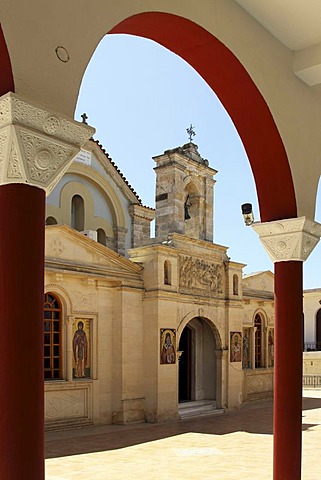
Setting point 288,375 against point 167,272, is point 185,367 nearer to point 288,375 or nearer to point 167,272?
point 167,272

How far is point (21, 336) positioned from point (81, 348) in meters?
12.1

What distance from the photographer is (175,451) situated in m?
11.7

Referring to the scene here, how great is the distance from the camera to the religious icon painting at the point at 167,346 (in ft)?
52.6

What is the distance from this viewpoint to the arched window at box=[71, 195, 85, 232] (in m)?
19.7

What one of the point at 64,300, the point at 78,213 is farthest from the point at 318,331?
the point at 64,300

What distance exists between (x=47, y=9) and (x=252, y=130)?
2685mm

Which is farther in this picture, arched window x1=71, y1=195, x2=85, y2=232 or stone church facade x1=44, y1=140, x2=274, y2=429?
arched window x1=71, y1=195, x2=85, y2=232

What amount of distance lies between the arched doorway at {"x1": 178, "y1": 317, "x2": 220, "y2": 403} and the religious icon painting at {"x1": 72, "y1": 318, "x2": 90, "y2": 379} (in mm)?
4773

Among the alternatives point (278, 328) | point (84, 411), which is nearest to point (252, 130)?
point (278, 328)

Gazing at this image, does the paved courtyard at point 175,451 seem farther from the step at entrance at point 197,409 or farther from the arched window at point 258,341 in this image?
the arched window at point 258,341

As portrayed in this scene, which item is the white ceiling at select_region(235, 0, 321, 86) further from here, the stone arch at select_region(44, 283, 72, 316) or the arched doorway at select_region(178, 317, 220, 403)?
the arched doorway at select_region(178, 317, 220, 403)

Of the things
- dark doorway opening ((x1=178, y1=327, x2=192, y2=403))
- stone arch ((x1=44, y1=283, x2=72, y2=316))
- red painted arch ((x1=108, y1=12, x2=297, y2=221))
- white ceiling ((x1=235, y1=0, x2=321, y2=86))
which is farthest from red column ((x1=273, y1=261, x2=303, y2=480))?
dark doorway opening ((x1=178, y1=327, x2=192, y2=403))

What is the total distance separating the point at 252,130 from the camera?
539cm

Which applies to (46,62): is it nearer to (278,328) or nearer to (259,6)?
(259,6)
